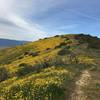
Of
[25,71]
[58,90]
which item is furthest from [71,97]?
[25,71]

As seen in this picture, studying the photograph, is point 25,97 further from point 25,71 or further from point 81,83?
point 25,71

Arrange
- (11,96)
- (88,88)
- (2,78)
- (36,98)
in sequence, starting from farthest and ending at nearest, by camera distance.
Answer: (2,78), (88,88), (11,96), (36,98)

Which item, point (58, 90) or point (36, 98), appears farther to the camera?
point (58, 90)

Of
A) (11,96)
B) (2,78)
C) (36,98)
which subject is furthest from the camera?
(2,78)

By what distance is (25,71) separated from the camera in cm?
5122

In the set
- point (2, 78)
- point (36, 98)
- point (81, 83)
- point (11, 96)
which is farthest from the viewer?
point (2, 78)

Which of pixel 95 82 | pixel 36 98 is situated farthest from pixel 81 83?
pixel 36 98

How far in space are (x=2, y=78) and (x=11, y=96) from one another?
2071 cm

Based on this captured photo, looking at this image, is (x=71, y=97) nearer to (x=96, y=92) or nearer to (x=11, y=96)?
(x=96, y=92)

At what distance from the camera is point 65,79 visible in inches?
1487

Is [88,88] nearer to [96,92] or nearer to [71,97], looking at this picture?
[96,92]

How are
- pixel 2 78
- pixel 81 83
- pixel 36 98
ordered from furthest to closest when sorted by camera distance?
1. pixel 2 78
2. pixel 81 83
3. pixel 36 98

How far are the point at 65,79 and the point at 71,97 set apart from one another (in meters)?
8.18

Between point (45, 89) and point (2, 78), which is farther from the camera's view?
point (2, 78)
